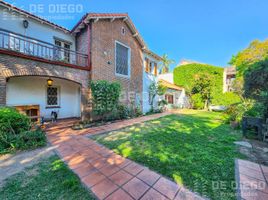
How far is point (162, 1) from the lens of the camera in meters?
8.37

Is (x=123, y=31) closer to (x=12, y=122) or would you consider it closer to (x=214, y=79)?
(x=12, y=122)

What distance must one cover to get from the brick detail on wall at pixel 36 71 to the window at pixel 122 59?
285 cm

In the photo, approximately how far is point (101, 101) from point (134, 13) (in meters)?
8.11

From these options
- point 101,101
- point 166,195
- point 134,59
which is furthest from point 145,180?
point 134,59

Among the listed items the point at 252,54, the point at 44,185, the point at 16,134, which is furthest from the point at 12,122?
the point at 252,54

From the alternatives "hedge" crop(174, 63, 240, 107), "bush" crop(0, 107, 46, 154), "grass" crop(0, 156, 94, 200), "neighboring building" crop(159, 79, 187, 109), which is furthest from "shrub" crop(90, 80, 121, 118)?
"hedge" crop(174, 63, 240, 107)

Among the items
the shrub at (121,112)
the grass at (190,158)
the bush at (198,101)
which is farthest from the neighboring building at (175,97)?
the grass at (190,158)

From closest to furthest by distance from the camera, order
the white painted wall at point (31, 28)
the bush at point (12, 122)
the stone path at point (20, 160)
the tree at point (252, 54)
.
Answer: the stone path at point (20, 160) → the bush at point (12, 122) → the white painted wall at point (31, 28) → the tree at point (252, 54)

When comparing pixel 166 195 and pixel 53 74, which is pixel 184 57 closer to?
pixel 53 74

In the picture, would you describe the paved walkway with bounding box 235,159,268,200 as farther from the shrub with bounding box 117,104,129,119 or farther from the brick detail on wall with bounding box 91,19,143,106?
the brick detail on wall with bounding box 91,19,143,106

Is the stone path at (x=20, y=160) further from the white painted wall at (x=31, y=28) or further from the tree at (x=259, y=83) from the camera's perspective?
the tree at (x=259, y=83)

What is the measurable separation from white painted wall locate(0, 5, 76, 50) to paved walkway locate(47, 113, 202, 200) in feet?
23.4

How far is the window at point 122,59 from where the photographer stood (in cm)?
969

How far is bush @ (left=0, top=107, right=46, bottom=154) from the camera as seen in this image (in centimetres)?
391
